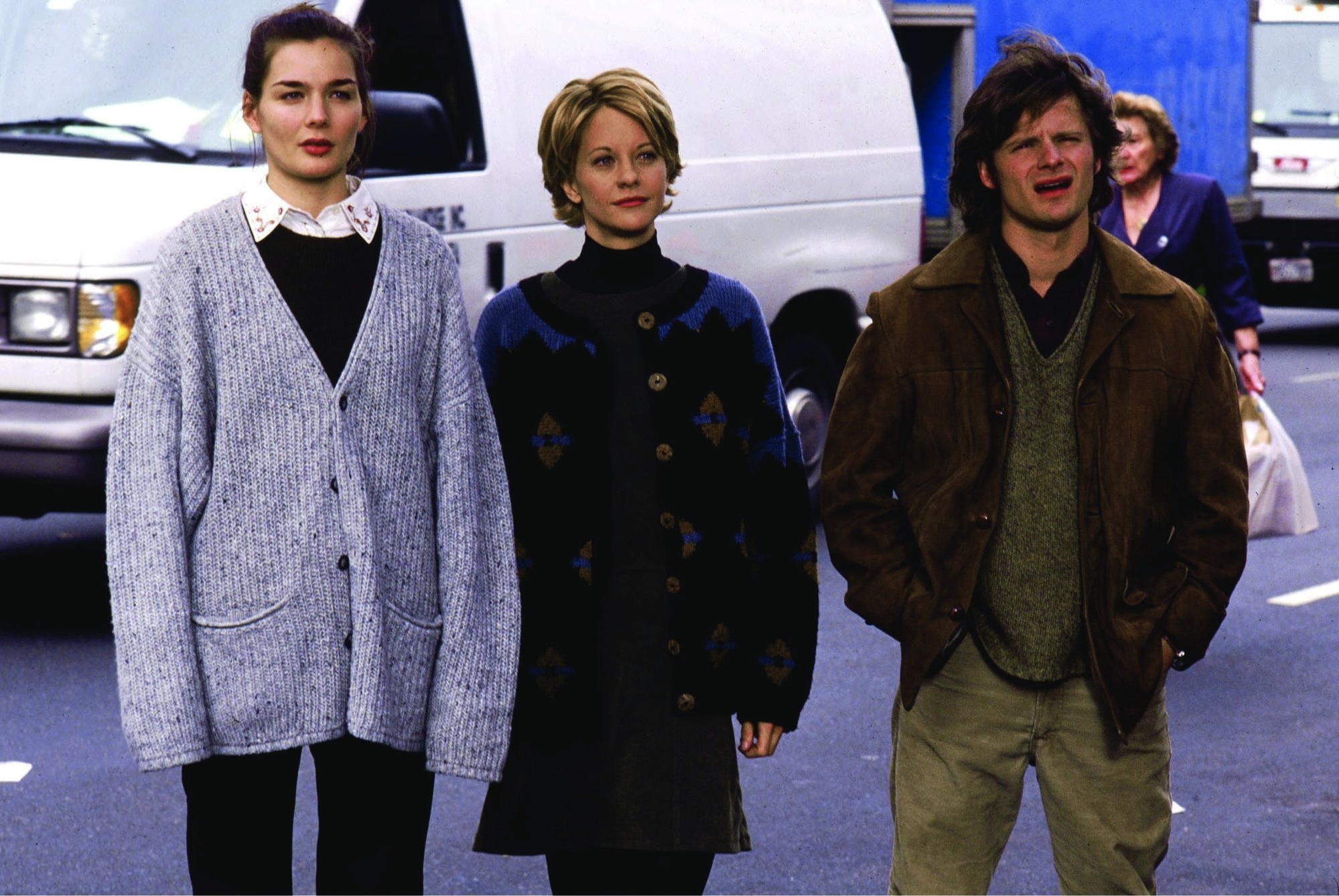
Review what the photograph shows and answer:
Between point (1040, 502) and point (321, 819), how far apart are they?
3.94 ft

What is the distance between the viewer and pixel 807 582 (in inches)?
126

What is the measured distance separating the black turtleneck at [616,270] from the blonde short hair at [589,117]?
0.29 ft

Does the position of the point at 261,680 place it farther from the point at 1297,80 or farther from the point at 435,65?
the point at 1297,80

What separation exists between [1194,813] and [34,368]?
3.71m

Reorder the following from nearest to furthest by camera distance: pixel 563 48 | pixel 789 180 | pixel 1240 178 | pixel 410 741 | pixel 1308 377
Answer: pixel 410 741
pixel 563 48
pixel 789 180
pixel 1308 377
pixel 1240 178

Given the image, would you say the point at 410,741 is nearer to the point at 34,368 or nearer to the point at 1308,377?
the point at 34,368

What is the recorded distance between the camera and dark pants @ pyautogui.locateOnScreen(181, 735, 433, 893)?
2.91 metres

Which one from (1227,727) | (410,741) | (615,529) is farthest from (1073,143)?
(1227,727)

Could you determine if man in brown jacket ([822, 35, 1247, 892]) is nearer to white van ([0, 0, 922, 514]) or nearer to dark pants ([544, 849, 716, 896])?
dark pants ([544, 849, 716, 896])

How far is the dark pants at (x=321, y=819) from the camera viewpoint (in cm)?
291

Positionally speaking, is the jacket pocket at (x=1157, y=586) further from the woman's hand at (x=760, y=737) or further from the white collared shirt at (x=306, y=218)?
the white collared shirt at (x=306, y=218)

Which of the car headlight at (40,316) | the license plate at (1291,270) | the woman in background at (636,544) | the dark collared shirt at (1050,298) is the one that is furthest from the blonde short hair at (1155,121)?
the license plate at (1291,270)

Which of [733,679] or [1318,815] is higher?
[733,679]

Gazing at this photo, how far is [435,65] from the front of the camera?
719 centimetres
